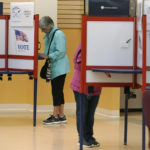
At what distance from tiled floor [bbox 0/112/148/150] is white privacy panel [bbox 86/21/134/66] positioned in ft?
4.16

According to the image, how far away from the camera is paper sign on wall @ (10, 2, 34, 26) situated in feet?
23.7

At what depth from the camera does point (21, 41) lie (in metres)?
7.35

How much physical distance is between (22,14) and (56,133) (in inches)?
71.3

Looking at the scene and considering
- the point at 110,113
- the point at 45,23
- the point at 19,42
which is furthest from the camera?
the point at 110,113

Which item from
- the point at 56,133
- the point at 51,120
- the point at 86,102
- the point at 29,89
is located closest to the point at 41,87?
the point at 29,89

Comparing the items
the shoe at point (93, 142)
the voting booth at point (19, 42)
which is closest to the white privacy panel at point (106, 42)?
the shoe at point (93, 142)

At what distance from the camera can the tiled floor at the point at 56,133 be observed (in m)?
6.25

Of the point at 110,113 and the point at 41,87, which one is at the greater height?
the point at 41,87

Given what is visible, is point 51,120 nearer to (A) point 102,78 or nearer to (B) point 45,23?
(B) point 45,23

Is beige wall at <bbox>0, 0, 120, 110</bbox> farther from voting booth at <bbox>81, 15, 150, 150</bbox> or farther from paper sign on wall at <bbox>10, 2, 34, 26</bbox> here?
voting booth at <bbox>81, 15, 150, 150</bbox>

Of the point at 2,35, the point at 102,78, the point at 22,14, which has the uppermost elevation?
the point at 22,14

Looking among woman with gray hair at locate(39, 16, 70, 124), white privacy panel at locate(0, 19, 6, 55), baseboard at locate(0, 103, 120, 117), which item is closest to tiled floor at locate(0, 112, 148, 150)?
baseboard at locate(0, 103, 120, 117)

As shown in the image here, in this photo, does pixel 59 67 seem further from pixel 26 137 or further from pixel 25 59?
pixel 26 137

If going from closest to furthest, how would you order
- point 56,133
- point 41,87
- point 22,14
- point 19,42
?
point 56,133, point 22,14, point 19,42, point 41,87
